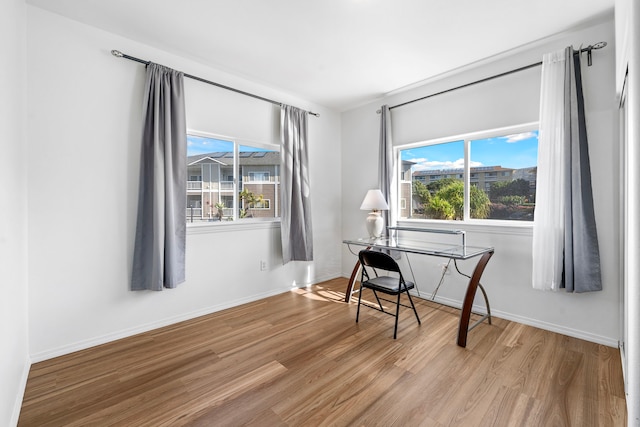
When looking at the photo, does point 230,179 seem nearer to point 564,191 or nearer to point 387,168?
point 387,168

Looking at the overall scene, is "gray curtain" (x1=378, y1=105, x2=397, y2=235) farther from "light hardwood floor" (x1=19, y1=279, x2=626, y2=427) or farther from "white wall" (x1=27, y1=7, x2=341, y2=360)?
"white wall" (x1=27, y1=7, x2=341, y2=360)

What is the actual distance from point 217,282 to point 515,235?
10.1ft

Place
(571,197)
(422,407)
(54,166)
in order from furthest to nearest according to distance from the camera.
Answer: (571,197)
(54,166)
(422,407)

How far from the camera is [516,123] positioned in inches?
112

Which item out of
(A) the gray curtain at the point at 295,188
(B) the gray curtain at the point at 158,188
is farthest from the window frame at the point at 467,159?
(B) the gray curtain at the point at 158,188

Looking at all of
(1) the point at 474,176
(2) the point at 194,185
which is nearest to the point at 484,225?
(1) the point at 474,176

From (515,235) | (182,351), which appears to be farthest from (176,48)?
(515,235)

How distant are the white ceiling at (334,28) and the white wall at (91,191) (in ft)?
0.88

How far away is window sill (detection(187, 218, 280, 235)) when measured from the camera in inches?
120

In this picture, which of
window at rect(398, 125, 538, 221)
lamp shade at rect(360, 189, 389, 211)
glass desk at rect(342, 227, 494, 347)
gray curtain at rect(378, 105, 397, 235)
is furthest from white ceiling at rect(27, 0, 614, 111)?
glass desk at rect(342, 227, 494, 347)

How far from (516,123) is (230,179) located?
9.90ft

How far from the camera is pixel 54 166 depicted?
7.41ft

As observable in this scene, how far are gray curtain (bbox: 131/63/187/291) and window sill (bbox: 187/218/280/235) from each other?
31cm

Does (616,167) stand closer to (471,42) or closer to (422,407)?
(471,42)
